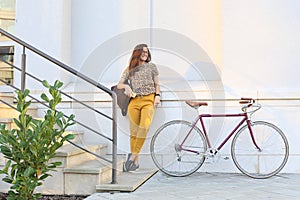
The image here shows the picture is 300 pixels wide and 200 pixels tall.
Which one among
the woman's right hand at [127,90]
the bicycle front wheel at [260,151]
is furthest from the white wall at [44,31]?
the bicycle front wheel at [260,151]

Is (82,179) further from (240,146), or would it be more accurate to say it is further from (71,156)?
(240,146)

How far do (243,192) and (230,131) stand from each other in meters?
1.16

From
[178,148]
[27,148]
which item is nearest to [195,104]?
[178,148]

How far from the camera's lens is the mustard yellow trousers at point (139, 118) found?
390cm

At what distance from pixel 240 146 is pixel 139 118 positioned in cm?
121

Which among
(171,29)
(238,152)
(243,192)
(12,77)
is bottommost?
(243,192)

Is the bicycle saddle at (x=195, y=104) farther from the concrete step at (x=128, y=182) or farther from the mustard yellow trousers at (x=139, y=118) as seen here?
the concrete step at (x=128, y=182)

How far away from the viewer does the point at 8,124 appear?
3412mm

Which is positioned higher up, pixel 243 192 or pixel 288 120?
pixel 288 120

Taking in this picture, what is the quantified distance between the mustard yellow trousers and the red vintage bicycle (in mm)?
155

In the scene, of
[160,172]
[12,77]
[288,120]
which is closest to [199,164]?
[160,172]

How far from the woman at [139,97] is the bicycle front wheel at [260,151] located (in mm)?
1014

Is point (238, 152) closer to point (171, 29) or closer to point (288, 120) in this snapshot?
point (288, 120)

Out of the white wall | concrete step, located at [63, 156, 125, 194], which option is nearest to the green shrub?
concrete step, located at [63, 156, 125, 194]
